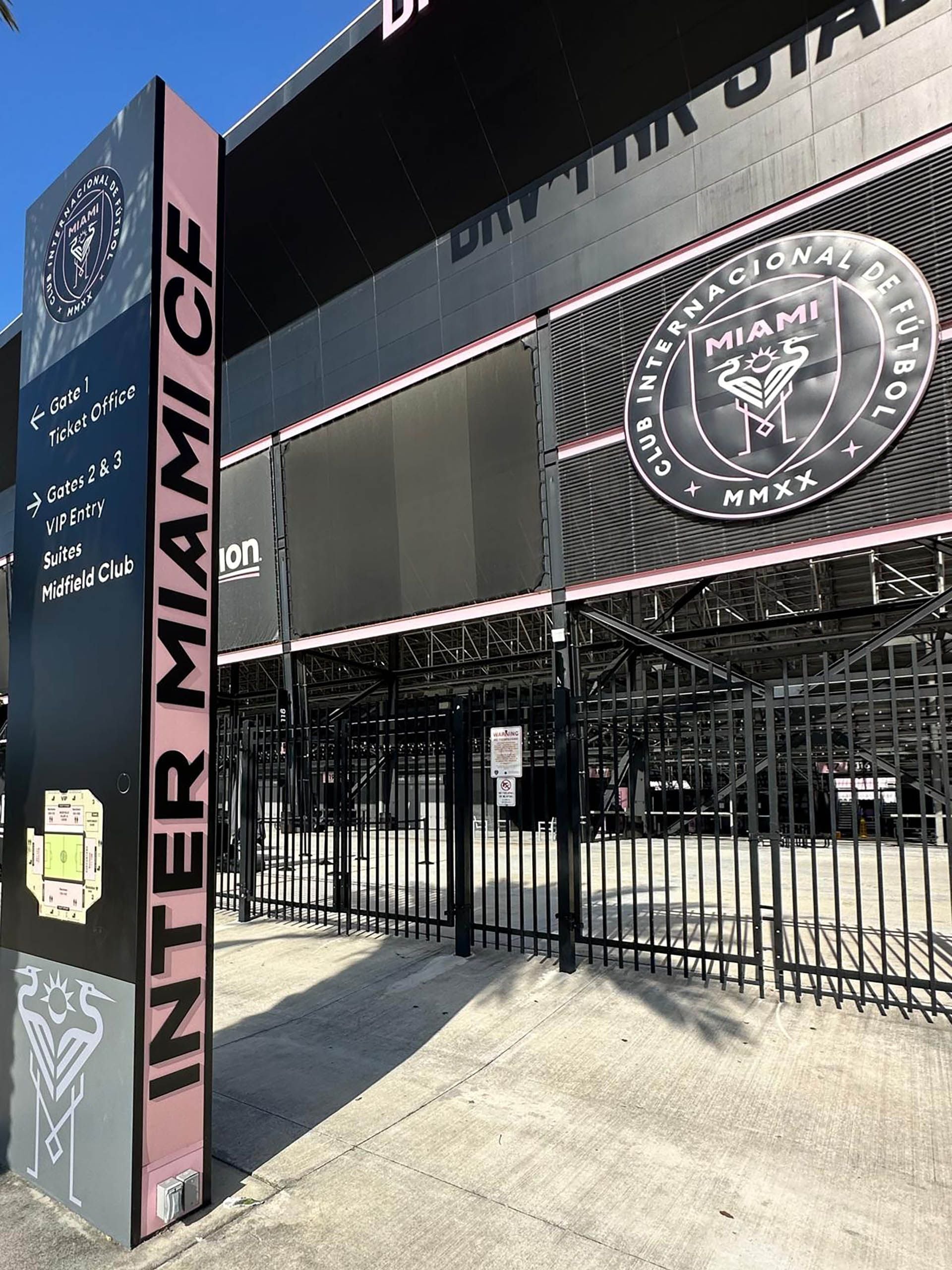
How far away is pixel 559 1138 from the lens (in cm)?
431

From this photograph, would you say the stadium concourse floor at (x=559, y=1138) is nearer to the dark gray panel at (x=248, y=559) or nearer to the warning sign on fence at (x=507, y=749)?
the warning sign on fence at (x=507, y=749)

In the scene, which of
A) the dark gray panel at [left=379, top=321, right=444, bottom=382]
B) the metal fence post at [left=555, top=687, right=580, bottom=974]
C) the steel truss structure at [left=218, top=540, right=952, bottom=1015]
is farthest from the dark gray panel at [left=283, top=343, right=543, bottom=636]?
the metal fence post at [left=555, top=687, right=580, bottom=974]

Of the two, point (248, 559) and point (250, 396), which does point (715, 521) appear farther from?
point (250, 396)

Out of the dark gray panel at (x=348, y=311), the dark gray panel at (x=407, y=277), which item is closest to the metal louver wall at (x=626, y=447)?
Answer: the dark gray panel at (x=407, y=277)

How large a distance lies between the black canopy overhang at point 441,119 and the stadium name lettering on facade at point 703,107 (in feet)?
0.73

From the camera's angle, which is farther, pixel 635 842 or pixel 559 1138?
pixel 635 842

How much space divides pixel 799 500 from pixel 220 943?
9598 millimetres

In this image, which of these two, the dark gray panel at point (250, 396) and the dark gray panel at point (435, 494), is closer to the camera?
the dark gray panel at point (435, 494)

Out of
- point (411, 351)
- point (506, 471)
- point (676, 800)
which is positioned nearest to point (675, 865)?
point (676, 800)

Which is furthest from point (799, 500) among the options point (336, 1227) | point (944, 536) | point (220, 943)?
point (336, 1227)

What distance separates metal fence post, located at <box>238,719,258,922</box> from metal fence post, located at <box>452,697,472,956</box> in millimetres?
3384

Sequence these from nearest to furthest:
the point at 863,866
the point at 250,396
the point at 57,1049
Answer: the point at 57,1049 → the point at 863,866 → the point at 250,396

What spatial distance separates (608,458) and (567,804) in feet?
24.1

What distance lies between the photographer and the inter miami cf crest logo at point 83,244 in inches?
166
